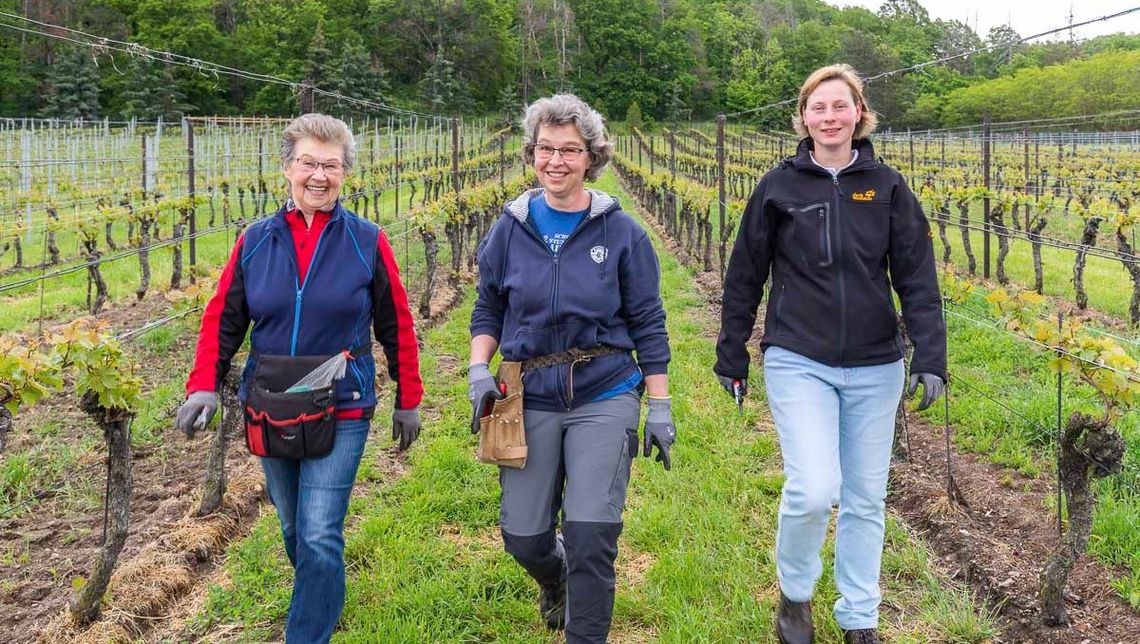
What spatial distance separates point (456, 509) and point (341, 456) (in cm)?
149

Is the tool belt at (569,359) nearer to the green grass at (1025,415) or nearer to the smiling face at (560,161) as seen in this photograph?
Result: the smiling face at (560,161)

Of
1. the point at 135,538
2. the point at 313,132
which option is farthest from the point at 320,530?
the point at 135,538

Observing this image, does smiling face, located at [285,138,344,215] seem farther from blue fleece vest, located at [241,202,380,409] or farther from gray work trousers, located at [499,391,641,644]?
gray work trousers, located at [499,391,641,644]

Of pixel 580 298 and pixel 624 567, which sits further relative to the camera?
pixel 624 567

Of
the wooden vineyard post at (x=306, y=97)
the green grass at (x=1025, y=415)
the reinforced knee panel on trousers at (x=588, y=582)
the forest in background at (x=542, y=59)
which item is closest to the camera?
the reinforced knee panel on trousers at (x=588, y=582)

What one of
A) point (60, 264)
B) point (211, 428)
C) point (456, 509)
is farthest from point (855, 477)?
point (60, 264)

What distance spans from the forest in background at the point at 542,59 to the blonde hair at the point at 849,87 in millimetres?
35035

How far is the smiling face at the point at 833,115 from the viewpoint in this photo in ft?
8.27

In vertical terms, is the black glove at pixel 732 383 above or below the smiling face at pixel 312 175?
below

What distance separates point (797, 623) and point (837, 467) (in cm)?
56

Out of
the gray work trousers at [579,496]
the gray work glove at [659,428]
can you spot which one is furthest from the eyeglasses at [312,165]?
the gray work glove at [659,428]

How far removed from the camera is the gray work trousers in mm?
2332

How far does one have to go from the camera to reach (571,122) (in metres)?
2.50

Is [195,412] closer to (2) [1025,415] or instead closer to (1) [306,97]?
(2) [1025,415]
